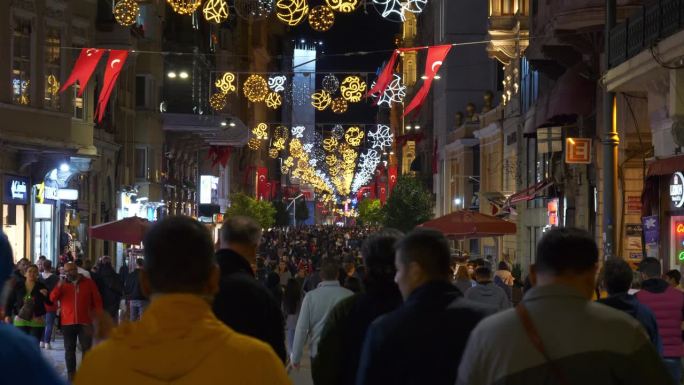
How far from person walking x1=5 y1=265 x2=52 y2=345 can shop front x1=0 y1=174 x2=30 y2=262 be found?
466 inches

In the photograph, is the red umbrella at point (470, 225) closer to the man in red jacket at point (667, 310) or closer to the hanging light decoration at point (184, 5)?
the hanging light decoration at point (184, 5)

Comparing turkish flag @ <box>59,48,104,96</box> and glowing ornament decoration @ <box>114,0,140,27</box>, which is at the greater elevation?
glowing ornament decoration @ <box>114,0,140,27</box>

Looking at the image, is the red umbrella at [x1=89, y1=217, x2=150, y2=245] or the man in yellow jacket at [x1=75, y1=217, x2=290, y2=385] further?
the red umbrella at [x1=89, y1=217, x2=150, y2=245]

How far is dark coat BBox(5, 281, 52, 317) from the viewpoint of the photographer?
65.9ft

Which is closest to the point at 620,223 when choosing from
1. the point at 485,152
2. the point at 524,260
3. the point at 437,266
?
the point at 524,260

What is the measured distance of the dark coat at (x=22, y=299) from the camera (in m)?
20.1

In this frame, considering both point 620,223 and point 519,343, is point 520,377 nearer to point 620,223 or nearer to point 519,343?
point 519,343

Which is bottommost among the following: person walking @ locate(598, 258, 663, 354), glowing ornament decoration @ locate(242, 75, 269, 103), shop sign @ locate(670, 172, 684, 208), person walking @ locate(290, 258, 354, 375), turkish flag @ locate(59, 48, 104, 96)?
person walking @ locate(290, 258, 354, 375)

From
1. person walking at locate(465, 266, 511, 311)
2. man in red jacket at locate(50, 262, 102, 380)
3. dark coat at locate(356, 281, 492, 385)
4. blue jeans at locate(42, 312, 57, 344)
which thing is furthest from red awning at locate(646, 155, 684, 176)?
dark coat at locate(356, 281, 492, 385)

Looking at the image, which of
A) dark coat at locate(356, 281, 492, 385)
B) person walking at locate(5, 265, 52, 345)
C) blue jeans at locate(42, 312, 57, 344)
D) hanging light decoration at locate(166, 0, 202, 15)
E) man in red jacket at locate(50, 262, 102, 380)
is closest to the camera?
dark coat at locate(356, 281, 492, 385)

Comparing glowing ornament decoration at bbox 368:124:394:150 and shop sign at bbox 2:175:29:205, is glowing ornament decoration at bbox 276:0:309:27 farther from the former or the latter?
glowing ornament decoration at bbox 368:124:394:150

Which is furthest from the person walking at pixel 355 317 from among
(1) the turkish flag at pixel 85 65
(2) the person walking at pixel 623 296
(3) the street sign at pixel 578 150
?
(3) the street sign at pixel 578 150

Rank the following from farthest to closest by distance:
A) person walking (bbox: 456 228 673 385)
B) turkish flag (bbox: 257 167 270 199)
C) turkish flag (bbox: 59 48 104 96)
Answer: turkish flag (bbox: 257 167 270 199) < turkish flag (bbox: 59 48 104 96) < person walking (bbox: 456 228 673 385)

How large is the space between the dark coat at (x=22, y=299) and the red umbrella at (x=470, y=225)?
10.8m
